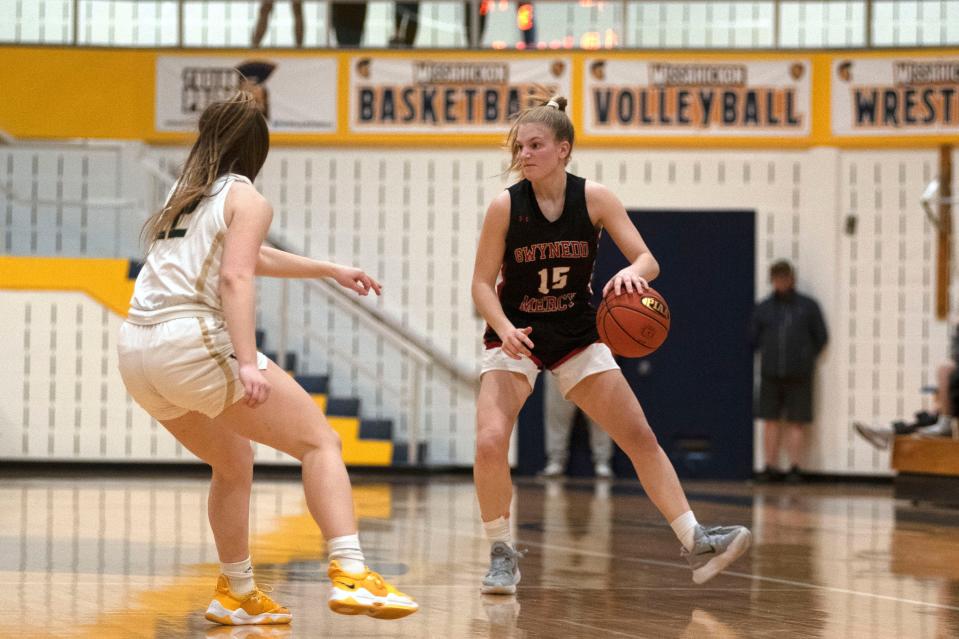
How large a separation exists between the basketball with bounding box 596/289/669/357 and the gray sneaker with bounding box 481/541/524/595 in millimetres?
858

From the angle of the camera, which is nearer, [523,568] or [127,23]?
[523,568]

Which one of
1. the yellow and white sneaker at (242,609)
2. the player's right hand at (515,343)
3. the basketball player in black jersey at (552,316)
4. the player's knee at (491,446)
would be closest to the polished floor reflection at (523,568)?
the yellow and white sneaker at (242,609)

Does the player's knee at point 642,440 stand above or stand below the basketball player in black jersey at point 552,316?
below

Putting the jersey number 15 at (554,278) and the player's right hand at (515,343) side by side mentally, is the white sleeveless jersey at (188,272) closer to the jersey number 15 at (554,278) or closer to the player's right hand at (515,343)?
the player's right hand at (515,343)

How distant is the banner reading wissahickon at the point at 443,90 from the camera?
472 inches

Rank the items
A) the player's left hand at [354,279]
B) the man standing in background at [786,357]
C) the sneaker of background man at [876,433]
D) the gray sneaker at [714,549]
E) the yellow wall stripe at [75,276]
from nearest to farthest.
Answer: the player's left hand at [354,279], the gray sneaker at [714,549], the sneaker of background man at [876,433], the yellow wall stripe at [75,276], the man standing in background at [786,357]

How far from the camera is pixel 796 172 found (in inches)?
469

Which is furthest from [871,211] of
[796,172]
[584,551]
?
[584,551]

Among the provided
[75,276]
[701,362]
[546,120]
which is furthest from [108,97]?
[546,120]

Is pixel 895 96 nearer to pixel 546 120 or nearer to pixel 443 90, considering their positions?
pixel 443 90

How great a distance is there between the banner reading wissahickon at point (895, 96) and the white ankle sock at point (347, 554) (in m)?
9.43

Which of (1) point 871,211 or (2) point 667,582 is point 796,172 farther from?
(2) point 667,582

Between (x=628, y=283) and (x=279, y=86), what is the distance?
8.38 m

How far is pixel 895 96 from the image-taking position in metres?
11.7
